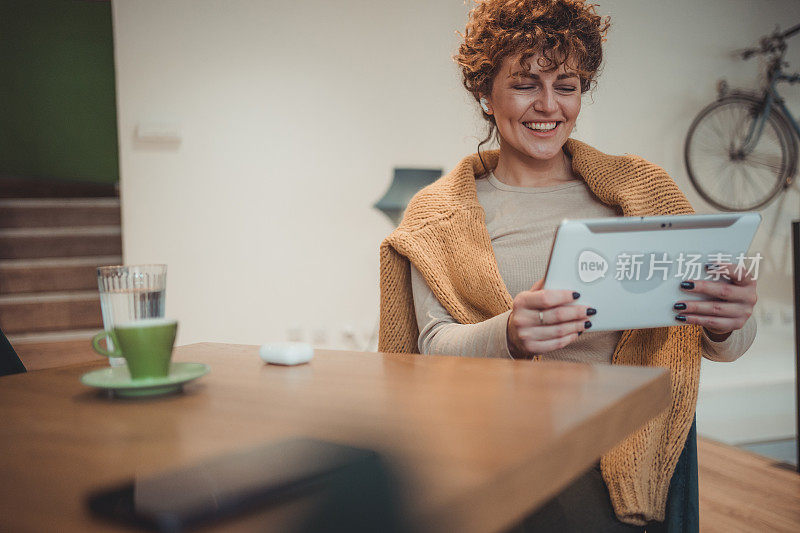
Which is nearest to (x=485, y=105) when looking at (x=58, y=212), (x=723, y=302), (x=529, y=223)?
(x=529, y=223)

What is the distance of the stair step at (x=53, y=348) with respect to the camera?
3127 millimetres

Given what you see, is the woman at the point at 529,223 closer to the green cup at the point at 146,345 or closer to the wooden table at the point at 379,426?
the wooden table at the point at 379,426

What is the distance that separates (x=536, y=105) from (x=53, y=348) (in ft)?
10.2

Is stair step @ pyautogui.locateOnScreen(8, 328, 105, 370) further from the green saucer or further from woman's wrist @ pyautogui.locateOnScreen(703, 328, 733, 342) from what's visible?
woman's wrist @ pyautogui.locateOnScreen(703, 328, 733, 342)

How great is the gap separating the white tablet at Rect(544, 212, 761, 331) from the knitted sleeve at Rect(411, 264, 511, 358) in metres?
0.16

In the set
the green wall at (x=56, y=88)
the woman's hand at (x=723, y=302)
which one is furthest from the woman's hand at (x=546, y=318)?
the green wall at (x=56, y=88)

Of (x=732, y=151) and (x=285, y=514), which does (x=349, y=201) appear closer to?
(x=732, y=151)

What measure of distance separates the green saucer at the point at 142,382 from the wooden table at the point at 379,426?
1cm

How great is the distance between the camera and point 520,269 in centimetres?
121

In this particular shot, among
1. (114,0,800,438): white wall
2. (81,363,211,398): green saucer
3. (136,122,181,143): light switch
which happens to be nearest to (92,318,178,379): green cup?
(81,363,211,398): green saucer

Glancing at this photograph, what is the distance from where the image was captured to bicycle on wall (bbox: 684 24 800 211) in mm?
3668

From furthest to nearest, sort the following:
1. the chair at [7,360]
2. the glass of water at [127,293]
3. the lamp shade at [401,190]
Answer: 1. the lamp shade at [401,190]
2. the chair at [7,360]
3. the glass of water at [127,293]

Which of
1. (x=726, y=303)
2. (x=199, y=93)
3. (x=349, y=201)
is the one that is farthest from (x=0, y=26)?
(x=726, y=303)

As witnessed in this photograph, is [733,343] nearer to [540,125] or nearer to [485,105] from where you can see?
[540,125]
